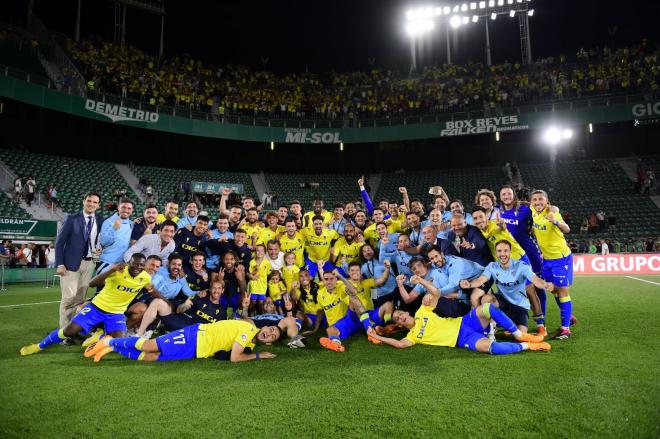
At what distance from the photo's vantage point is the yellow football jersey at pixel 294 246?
811 centimetres

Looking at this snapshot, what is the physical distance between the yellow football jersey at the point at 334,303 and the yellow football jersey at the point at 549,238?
339 centimetres

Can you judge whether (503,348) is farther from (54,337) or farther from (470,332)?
(54,337)

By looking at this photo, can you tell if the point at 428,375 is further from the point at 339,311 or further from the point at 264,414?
the point at 339,311

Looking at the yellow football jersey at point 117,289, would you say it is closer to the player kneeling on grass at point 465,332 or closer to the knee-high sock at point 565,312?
the player kneeling on grass at point 465,332

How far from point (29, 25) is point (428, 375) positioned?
3414 cm

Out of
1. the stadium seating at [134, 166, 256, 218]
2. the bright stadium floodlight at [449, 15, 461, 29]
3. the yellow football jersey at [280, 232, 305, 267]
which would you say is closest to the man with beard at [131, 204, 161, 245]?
the yellow football jersey at [280, 232, 305, 267]

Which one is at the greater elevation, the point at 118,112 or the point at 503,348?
the point at 118,112

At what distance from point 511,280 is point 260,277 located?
14.2 ft

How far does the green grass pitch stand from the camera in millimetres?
2949

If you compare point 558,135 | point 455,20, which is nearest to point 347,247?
point 558,135

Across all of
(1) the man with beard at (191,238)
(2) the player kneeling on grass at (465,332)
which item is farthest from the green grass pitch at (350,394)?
(1) the man with beard at (191,238)

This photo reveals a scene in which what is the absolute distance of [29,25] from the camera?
2630 cm

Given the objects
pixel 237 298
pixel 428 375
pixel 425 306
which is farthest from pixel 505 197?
pixel 237 298

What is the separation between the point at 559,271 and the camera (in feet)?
21.0
